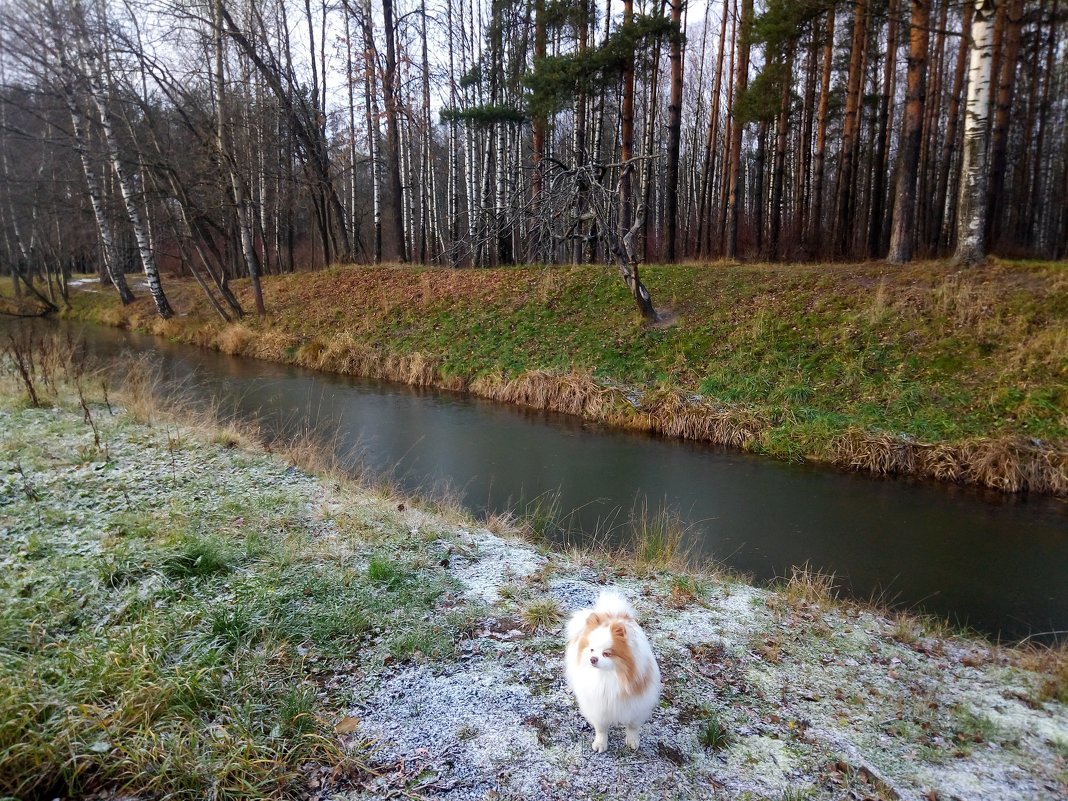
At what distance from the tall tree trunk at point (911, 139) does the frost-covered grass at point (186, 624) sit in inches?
496

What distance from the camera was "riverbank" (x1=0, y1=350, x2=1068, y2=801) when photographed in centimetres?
257

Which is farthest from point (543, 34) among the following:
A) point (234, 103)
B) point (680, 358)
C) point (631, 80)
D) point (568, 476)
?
point (568, 476)

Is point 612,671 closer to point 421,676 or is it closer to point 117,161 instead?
point 421,676

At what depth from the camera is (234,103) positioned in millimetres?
18922

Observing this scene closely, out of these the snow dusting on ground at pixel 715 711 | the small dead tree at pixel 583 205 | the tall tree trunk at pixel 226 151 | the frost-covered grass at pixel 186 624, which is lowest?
the snow dusting on ground at pixel 715 711

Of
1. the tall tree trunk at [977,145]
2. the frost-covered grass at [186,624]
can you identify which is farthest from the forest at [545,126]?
the frost-covered grass at [186,624]

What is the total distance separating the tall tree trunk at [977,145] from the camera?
988 cm

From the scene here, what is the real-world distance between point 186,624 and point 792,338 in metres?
10.9

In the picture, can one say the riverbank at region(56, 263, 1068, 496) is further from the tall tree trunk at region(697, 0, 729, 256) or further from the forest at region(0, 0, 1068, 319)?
the tall tree trunk at region(697, 0, 729, 256)

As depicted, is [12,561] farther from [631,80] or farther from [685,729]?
[631,80]

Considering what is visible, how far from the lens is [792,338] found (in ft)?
37.4

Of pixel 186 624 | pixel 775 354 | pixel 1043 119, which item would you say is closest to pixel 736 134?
pixel 775 354

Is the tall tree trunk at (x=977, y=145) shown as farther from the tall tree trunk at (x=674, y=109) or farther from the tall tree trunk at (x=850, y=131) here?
the tall tree trunk at (x=674, y=109)

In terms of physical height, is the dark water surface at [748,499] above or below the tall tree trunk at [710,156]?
below
